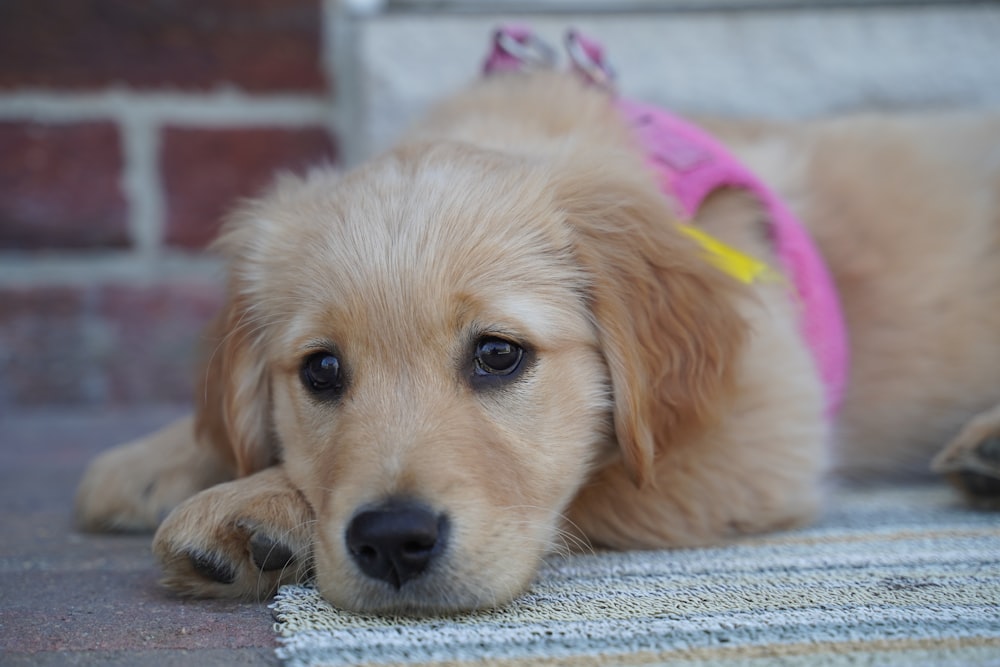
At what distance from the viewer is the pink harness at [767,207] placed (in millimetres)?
2461

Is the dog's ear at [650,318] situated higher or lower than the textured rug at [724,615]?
higher

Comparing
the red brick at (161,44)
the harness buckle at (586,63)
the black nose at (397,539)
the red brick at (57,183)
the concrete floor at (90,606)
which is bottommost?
the concrete floor at (90,606)

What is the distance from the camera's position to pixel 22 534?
2154 mm

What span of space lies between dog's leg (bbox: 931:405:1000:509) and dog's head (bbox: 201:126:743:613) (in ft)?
2.21

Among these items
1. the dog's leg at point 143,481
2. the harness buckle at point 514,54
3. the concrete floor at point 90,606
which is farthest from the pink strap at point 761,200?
the concrete floor at point 90,606


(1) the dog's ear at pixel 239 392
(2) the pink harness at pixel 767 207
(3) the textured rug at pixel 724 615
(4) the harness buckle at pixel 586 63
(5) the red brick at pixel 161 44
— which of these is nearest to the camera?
(3) the textured rug at pixel 724 615

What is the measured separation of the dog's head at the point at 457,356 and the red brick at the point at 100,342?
1.60 m

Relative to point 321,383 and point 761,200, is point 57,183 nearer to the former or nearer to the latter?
point 321,383

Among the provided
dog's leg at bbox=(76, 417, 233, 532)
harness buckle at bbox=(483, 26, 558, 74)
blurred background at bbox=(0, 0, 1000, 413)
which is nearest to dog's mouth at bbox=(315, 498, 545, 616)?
dog's leg at bbox=(76, 417, 233, 532)

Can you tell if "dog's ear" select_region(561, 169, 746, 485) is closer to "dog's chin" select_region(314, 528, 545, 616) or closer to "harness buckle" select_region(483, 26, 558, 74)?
"dog's chin" select_region(314, 528, 545, 616)

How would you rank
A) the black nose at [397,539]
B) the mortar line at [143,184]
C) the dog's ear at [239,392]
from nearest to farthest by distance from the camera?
the black nose at [397,539]
the dog's ear at [239,392]
the mortar line at [143,184]

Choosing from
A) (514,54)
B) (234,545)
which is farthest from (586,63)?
(234,545)

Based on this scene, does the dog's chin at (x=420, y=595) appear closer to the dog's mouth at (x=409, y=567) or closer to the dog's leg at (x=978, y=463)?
the dog's mouth at (x=409, y=567)

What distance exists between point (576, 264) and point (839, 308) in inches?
41.9
